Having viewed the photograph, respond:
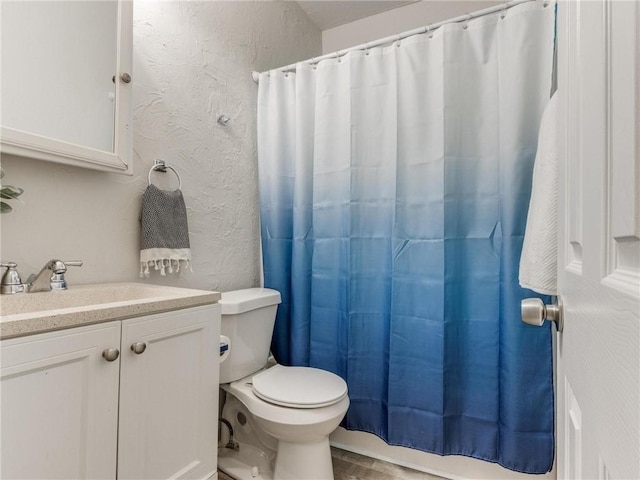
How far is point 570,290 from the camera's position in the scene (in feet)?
1.69

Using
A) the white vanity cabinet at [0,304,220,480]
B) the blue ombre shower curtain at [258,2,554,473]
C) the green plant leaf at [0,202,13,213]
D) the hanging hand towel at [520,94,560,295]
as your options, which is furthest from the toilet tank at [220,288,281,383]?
the hanging hand towel at [520,94,560,295]

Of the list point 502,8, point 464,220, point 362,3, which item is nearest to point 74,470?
point 464,220

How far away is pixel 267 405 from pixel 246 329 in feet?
1.05

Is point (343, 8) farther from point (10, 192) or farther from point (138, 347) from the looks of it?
point (138, 347)

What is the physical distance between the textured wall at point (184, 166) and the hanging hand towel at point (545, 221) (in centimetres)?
128

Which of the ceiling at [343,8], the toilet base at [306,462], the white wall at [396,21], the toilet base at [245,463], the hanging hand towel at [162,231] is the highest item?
the ceiling at [343,8]

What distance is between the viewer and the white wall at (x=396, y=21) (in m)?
2.05

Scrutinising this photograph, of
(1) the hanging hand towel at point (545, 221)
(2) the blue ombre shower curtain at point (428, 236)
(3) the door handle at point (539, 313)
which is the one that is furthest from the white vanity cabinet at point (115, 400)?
(1) the hanging hand towel at point (545, 221)

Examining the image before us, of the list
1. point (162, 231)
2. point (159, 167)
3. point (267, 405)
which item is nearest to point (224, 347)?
point (267, 405)

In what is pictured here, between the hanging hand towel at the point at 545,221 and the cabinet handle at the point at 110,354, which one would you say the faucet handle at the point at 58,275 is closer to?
the cabinet handle at the point at 110,354

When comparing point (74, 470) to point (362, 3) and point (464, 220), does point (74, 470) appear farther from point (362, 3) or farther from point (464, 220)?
point (362, 3)

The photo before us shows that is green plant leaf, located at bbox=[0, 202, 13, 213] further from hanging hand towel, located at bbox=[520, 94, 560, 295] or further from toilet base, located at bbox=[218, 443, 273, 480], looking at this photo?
hanging hand towel, located at bbox=[520, 94, 560, 295]

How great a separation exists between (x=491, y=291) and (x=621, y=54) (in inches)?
46.4

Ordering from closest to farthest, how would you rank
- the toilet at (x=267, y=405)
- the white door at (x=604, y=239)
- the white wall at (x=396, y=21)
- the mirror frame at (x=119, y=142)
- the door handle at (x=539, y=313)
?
the white door at (x=604, y=239) < the door handle at (x=539, y=313) < the mirror frame at (x=119, y=142) < the toilet at (x=267, y=405) < the white wall at (x=396, y=21)
